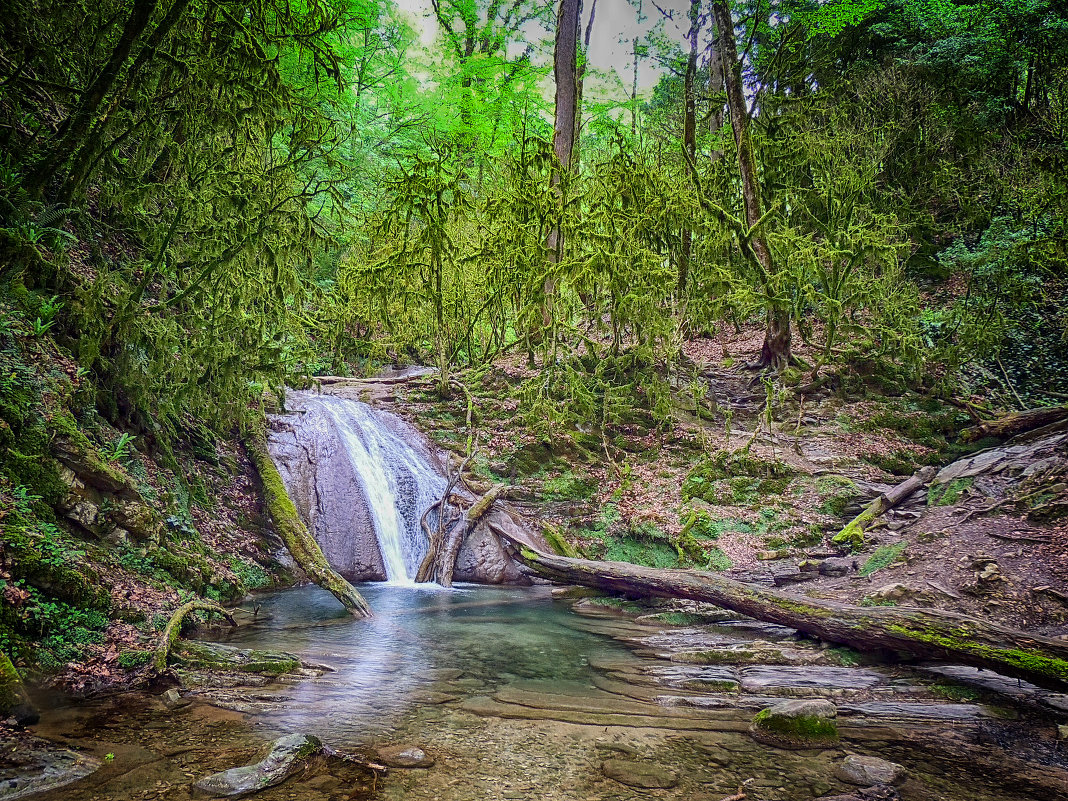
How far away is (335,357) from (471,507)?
8665mm

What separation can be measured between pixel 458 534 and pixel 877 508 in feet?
22.8

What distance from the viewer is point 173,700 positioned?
11.9 feet

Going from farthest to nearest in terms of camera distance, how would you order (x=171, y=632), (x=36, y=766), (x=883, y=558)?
(x=883, y=558) < (x=171, y=632) < (x=36, y=766)

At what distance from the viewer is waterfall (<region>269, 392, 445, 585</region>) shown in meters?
9.51

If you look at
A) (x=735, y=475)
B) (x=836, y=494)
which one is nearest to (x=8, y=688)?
(x=735, y=475)

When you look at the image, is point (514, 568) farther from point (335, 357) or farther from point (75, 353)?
point (335, 357)

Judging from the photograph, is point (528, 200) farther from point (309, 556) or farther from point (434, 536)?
point (309, 556)

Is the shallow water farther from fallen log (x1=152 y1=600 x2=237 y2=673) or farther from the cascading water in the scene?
the cascading water

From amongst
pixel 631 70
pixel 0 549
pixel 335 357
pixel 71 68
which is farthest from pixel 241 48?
pixel 631 70

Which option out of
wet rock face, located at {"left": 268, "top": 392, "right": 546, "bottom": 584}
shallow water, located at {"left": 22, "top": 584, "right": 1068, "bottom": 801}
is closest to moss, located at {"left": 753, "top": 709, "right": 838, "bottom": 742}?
shallow water, located at {"left": 22, "top": 584, "right": 1068, "bottom": 801}

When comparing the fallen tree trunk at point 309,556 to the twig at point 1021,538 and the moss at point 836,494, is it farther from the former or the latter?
the twig at point 1021,538

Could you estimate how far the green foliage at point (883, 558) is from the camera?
24.2 feet

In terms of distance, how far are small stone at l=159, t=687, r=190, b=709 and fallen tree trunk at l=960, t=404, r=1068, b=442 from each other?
11.8 meters

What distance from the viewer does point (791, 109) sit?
15688 millimetres
